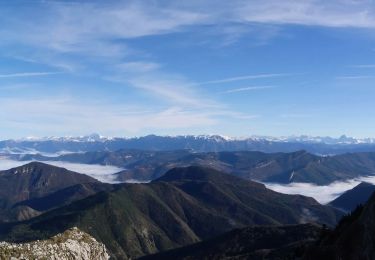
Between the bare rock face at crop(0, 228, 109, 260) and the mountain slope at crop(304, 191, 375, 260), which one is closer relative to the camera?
the mountain slope at crop(304, 191, 375, 260)

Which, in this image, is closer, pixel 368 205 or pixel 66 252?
pixel 368 205

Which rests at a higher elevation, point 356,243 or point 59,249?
point 356,243

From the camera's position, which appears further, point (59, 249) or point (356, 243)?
point (59, 249)

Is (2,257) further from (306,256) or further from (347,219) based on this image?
(347,219)

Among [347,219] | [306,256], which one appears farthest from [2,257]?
[347,219]

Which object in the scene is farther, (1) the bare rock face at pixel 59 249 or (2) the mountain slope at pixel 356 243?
(1) the bare rock face at pixel 59 249

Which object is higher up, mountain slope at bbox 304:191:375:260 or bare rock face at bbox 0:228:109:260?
mountain slope at bbox 304:191:375:260

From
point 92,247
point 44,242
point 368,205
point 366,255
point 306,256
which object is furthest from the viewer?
point 92,247

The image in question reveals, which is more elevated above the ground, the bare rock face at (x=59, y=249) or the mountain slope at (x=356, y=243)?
the mountain slope at (x=356, y=243)
